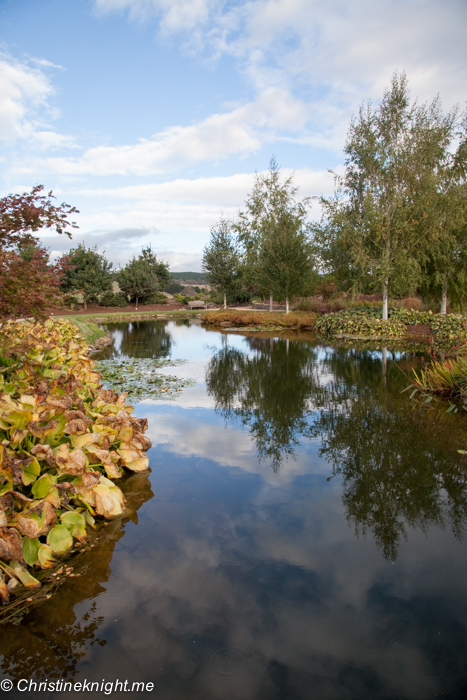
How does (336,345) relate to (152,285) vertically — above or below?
below

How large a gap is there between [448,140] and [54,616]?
23.7m

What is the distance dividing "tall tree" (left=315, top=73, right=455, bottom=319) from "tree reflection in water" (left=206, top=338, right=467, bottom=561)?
8.29m

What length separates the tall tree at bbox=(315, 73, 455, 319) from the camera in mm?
18594

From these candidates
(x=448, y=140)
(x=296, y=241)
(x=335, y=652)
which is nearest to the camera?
(x=335, y=652)

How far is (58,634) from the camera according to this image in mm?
2385

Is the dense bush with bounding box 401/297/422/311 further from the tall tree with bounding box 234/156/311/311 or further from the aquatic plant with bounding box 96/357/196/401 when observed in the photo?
the aquatic plant with bounding box 96/357/196/401

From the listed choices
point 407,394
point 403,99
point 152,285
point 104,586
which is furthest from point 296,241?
point 104,586

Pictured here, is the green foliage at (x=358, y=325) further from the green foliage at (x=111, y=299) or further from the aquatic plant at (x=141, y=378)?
the green foliage at (x=111, y=299)

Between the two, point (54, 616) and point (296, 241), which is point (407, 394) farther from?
point (296, 241)

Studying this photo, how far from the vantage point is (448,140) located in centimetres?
1991

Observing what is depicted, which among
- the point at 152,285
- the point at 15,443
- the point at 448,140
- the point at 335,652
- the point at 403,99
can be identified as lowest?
the point at 335,652

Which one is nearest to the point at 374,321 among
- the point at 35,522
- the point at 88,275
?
the point at 35,522

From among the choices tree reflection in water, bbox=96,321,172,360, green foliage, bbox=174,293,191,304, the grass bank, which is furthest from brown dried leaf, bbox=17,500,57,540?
green foliage, bbox=174,293,191,304

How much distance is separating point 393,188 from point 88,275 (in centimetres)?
2702
